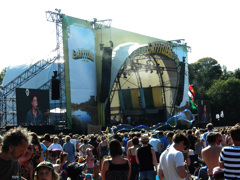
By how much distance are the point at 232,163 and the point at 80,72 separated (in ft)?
85.0

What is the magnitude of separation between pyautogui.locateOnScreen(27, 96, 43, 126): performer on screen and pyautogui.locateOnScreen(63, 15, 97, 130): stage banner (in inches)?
124

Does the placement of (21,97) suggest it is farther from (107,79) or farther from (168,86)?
(168,86)

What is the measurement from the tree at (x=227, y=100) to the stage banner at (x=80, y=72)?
32.3 meters

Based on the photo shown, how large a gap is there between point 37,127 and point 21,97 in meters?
2.50

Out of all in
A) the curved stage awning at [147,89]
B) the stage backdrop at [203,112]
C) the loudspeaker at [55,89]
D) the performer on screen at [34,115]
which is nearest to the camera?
the loudspeaker at [55,89]

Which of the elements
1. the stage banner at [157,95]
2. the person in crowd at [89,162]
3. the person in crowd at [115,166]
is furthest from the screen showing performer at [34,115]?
the person in crowd at [115,166]

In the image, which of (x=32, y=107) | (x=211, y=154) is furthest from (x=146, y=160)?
(x=32, y=107)

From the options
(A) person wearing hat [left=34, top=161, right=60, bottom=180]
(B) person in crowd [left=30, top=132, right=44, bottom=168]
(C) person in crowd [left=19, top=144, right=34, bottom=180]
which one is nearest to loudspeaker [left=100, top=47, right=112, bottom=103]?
(B) person in crowd [left=30, top=132, right=44, bottom=168]

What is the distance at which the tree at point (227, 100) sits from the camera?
190 feet

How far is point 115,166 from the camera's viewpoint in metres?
5.56

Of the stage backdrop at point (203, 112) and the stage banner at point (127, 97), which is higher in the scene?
the stage banner at point (127, 97)

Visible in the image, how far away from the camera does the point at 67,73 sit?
2900 cm

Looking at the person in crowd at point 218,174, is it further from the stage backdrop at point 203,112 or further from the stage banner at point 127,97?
the stage backdrop at point 203,112

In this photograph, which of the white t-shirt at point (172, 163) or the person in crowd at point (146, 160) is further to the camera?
the person in crowd at point (146, 160)
